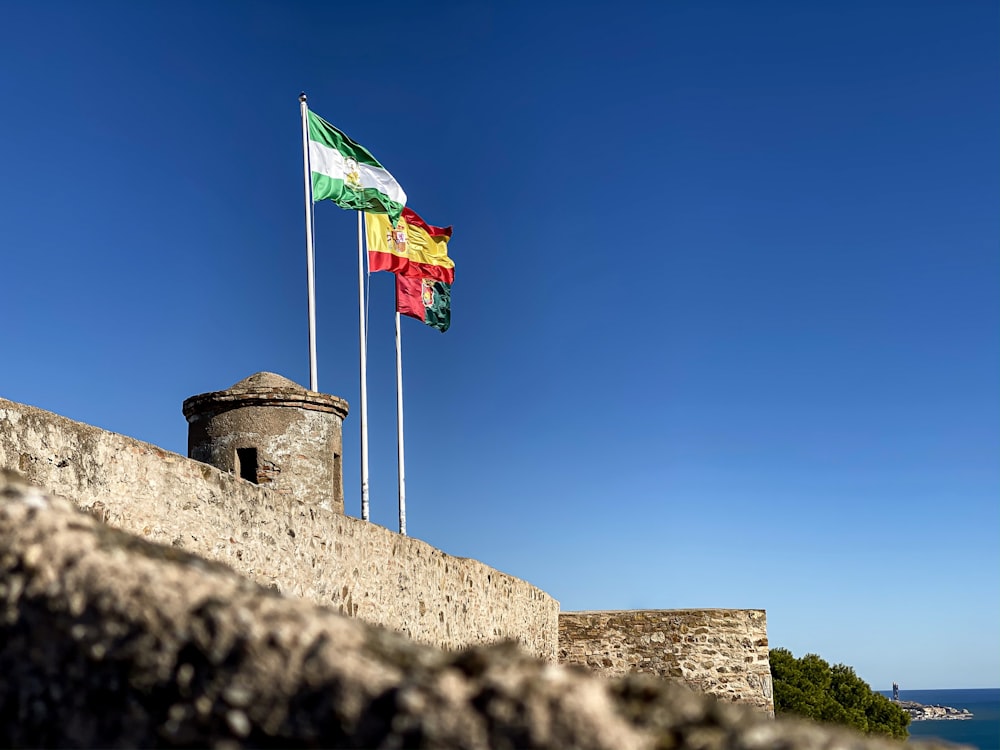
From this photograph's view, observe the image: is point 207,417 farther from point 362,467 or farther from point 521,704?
point 521,704

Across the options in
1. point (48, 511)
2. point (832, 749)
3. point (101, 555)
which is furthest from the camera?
point (48, 511)

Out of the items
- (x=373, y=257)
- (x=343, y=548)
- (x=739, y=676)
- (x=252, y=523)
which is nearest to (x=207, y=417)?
(x=343, y=548)

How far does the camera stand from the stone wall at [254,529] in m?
5.00

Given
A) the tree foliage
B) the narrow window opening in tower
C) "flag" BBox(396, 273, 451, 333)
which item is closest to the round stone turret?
the narrow window opening in tower

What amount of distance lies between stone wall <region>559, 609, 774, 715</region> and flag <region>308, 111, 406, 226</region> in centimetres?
678

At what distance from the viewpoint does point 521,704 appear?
5.03 ft

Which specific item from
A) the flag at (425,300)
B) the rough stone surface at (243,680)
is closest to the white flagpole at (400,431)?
Answer: the flag at (425,300)

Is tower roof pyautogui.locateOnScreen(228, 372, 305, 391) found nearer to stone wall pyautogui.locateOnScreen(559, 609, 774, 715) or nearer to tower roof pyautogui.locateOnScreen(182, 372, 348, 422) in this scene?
tower roof pyautogui.locateOnScreen(182, 372, 348, 422)

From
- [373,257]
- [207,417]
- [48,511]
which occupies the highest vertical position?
[373,257]

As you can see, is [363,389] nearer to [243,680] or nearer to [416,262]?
[416,262]

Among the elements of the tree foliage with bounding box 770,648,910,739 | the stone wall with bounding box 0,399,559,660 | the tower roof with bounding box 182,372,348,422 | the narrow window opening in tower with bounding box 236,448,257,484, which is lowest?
the tree foliage with bounding box 770,648,910,739

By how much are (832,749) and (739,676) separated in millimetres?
14177

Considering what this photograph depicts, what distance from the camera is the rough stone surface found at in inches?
60.4

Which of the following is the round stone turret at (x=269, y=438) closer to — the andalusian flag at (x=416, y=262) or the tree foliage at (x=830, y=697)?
the andalusian flag at (x=416, y=262)
